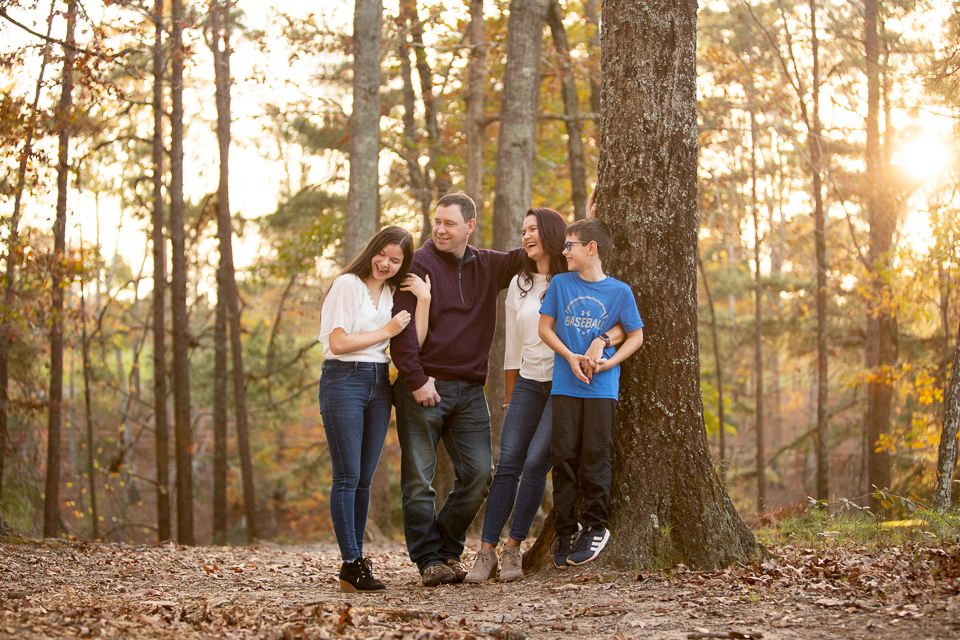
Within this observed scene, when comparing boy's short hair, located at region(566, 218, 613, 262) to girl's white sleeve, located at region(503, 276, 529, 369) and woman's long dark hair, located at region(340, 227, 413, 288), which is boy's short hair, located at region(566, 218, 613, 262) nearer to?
girl's white sleeve, located at region(503, 276, 529, 369)

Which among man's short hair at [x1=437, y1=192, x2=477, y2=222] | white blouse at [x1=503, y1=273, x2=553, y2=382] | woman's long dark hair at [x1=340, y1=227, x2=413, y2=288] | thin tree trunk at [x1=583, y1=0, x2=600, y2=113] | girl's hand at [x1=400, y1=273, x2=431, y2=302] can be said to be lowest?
white blouse at [x1=503, y1=273, x2=553, y2=382]

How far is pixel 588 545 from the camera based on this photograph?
13.6 feet

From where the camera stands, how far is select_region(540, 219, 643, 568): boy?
13.4 feet

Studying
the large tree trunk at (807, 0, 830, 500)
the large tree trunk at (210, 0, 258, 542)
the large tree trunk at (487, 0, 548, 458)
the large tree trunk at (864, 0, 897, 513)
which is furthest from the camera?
the large tree trunk at (210, 0, 258, 542)

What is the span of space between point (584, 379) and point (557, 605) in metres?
1.16

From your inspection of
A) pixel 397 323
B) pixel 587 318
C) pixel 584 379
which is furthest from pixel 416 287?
pixel 584 379

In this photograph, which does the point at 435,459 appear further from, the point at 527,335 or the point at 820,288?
the point at 820,288

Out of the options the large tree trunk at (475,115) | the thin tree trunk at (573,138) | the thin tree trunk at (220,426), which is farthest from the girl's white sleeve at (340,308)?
the thin tree trunk at (220,426)

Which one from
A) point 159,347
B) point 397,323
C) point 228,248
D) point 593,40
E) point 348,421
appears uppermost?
point 593,40

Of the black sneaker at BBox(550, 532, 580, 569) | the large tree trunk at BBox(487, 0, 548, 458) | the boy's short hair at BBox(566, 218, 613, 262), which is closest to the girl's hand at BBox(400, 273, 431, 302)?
the boy's short hair at BBox(566, 218, 613, 262)

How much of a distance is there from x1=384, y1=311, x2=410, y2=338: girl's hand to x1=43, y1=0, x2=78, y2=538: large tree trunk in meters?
5.90

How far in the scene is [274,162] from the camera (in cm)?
1964

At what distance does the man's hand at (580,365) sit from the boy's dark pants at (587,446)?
5.9 inches

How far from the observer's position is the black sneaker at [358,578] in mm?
4363
